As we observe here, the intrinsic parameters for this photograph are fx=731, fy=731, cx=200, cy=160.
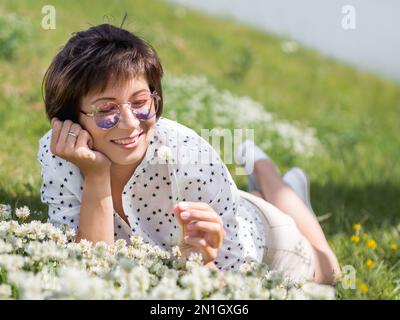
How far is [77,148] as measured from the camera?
3.43 m

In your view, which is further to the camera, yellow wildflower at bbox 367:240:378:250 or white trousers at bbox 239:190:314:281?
yellow wildflower at bbox 367:240:378:250

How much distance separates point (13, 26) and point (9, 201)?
10.5 ft

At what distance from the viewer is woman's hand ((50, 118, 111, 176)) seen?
3.44 meters

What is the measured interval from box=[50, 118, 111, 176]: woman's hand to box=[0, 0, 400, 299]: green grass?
2.70 ft

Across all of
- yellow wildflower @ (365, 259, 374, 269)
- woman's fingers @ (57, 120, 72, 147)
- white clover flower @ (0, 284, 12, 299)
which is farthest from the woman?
white clover flower @ (0, 284, 12, 299)

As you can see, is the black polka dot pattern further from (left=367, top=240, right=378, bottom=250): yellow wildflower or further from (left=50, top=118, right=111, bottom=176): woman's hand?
(left=367, top=240, right=378, bottom=250): yellow wildflower

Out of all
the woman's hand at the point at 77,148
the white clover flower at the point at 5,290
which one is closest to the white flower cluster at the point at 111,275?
the white clover flower at the point at 5,290

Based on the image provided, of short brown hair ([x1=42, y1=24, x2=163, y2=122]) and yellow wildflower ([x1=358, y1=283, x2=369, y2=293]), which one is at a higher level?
short brown hair ([x1=42, y1=24, x2=163, y2=122])

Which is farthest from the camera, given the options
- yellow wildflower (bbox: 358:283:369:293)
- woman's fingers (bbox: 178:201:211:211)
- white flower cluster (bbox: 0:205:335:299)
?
yellow wildflower (bbox: 358:283:369:293)

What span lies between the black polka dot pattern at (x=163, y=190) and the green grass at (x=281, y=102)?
27.5 inches

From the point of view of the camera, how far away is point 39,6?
9.23 meters

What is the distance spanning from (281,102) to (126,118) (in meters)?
5.99

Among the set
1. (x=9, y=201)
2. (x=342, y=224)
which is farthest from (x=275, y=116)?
(x=9, y=201)

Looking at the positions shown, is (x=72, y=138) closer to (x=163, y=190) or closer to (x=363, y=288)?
(x=163, y=190)
